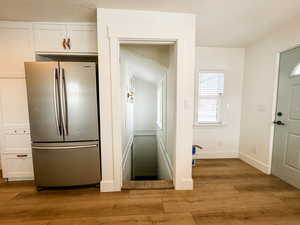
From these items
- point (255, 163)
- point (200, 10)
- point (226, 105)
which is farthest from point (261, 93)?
point (200, 10)

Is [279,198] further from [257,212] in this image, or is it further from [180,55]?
[180,55]

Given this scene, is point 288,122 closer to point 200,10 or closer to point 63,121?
point 200,10

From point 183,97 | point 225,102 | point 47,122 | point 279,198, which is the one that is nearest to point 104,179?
point 47,122

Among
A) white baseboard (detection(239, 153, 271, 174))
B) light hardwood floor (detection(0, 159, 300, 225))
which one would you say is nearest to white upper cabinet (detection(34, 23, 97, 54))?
light hardwood floor (detection(0, 159, 300, 225))

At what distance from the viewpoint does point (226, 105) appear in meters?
3.10

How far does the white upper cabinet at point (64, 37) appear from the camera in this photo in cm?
210

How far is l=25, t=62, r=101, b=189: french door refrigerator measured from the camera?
1.85m

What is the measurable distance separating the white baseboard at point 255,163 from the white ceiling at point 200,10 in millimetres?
2370

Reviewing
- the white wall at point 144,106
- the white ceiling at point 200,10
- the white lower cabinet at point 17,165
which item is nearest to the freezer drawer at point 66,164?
the white lower cabinet at point 17,165

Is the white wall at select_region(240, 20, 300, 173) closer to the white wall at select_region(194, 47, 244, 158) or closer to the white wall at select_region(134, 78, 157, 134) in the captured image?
the white wall at select_region(194, 47, 244, 158)

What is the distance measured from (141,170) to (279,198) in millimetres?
4316

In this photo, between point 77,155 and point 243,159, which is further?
point 243,159

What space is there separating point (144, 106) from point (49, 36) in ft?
11.7

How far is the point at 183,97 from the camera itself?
6.26 ft
